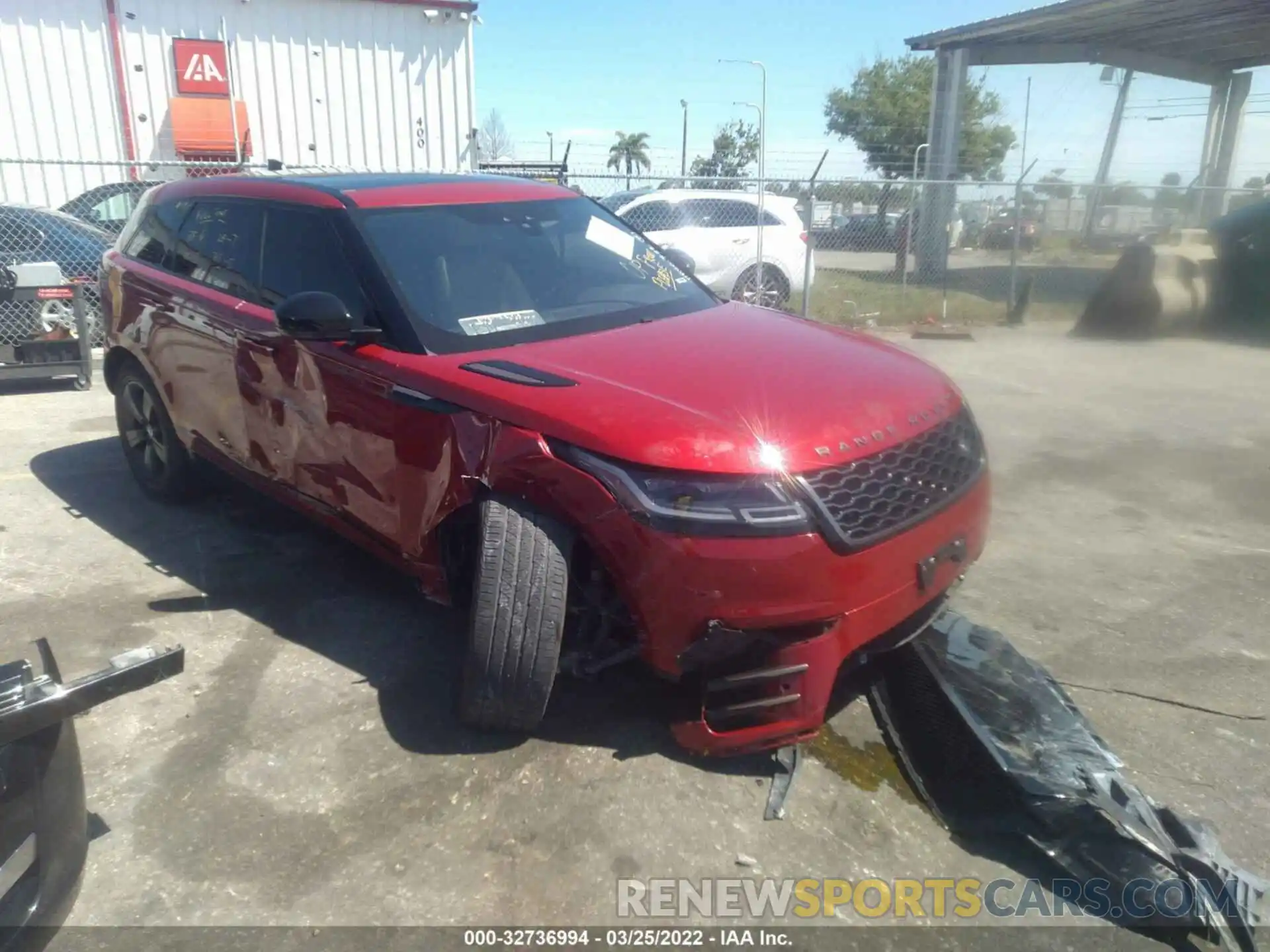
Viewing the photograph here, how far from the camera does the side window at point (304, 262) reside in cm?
372

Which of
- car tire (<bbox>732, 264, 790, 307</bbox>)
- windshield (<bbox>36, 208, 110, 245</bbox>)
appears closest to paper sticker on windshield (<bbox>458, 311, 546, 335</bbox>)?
windshield (<bbox>36, 208, 110, 245</bbox>)

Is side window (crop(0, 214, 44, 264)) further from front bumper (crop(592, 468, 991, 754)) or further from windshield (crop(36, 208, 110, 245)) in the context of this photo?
front bumper (crop(592, 468, 991, 754))

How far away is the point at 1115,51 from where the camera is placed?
18625 mm

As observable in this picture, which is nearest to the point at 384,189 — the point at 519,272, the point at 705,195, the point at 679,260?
the point at 519,272

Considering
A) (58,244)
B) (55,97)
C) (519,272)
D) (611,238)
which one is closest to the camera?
(519,272)

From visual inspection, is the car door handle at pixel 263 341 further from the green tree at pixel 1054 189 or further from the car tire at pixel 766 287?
the green tree at pixel 1054 189

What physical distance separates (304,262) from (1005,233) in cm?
1562

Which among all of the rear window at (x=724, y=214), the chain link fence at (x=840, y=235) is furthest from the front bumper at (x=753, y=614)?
the rear window at (x=724, y=214)

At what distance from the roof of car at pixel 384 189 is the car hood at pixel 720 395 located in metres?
1.02

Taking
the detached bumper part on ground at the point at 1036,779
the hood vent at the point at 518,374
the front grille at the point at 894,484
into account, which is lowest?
the detached bumper part on ground at the point at 1036,779

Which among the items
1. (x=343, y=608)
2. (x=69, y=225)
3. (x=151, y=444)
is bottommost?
→ (x=343, y=608)

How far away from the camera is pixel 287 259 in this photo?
4078mm

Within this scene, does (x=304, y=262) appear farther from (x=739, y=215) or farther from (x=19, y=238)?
(x=739, y=215)

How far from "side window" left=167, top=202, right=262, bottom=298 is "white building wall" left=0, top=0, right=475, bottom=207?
8.90m
